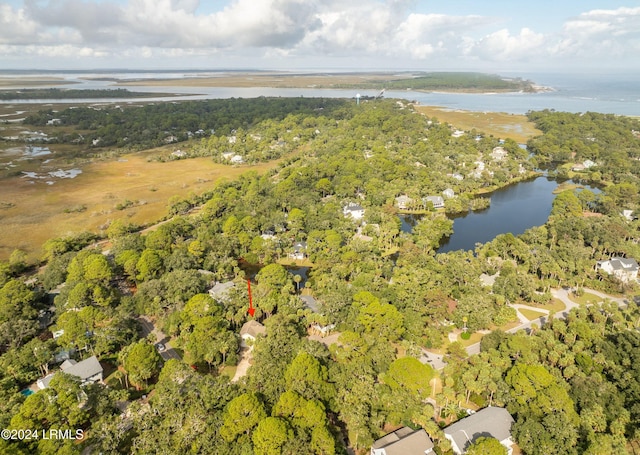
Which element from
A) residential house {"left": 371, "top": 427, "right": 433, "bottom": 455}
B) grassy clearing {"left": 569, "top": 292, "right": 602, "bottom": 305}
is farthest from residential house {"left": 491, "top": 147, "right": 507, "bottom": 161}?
residential house {"left": 371, "top": 427, "right": 433, "bottom": 455}

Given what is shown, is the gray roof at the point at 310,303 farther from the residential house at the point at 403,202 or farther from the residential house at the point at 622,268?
the residential house at the point at 403,202

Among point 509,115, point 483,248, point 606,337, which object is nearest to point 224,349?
point 606,337

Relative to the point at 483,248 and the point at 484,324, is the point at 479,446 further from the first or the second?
the point at 483,248

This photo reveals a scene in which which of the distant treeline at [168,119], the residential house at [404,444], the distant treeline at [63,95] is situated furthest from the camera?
the distant treeline at [63,95]

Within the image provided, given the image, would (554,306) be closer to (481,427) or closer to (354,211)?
(481,427)

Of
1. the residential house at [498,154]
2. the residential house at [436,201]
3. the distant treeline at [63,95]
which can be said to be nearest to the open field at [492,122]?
the residential house at [498,154]

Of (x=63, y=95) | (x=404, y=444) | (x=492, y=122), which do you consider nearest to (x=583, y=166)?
(x=492, y=122)
